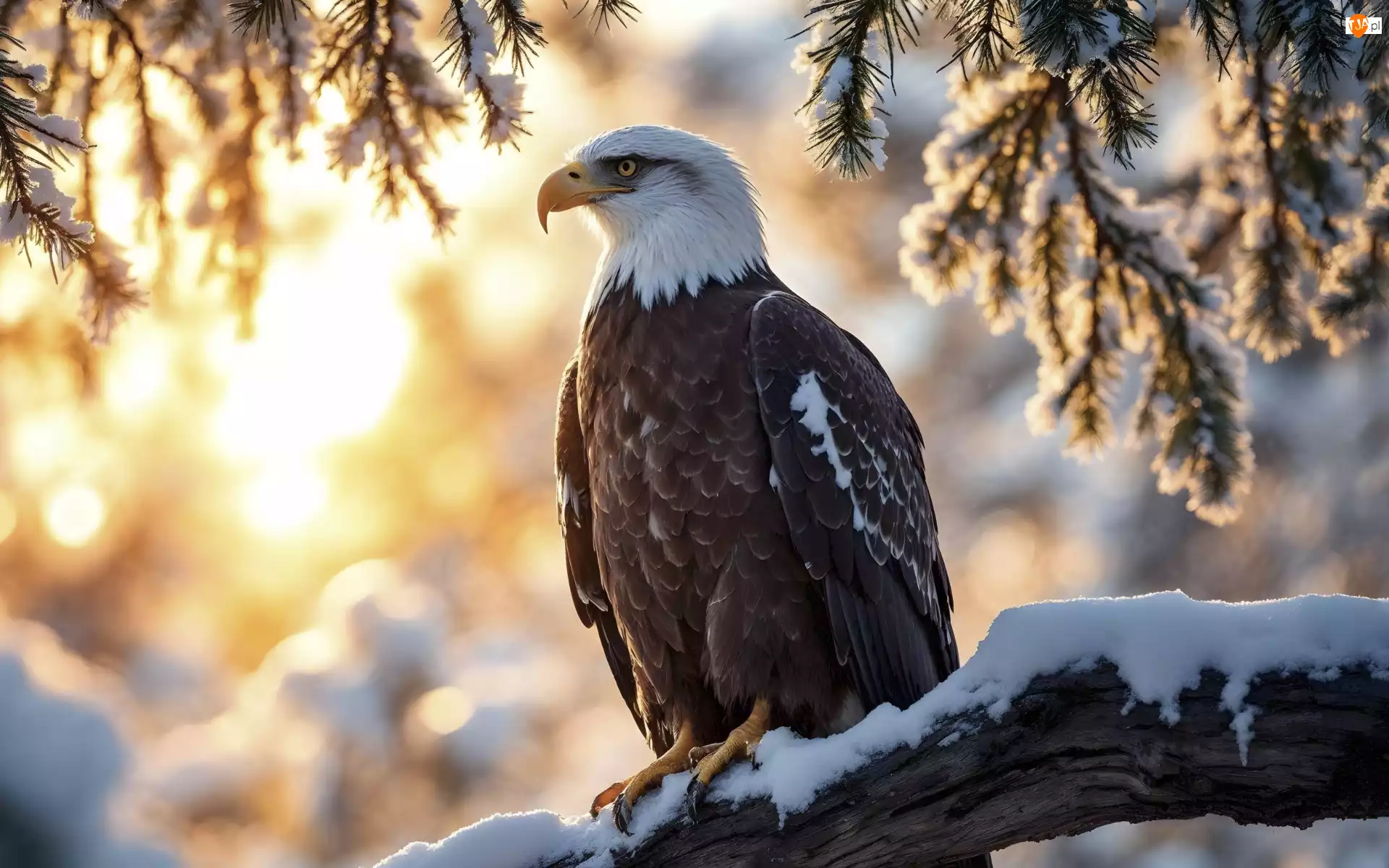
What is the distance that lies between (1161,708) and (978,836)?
1.70ft

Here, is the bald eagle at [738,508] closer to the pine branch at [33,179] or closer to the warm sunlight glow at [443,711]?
the pine branch at [33,179]

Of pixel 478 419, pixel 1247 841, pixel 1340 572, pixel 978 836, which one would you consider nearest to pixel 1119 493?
pixel 1340 572

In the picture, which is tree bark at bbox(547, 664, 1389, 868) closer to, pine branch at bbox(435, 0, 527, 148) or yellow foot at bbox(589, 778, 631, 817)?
yellow foot at bbox(589, 778, 631, 817)

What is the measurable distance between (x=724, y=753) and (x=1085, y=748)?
1.05 metres

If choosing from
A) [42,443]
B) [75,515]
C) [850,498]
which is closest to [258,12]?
[850,498]

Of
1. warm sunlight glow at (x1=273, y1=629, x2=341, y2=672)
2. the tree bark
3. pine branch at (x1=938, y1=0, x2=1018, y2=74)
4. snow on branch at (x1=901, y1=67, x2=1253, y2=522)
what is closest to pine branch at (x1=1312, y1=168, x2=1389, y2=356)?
snow on branch at (x1=901, y1=67, x2=1253, y2=522)

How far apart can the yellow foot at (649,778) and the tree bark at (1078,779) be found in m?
0.21

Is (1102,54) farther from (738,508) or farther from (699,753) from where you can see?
(699,753)

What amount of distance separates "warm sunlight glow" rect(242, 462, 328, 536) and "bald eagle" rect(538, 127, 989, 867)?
362 inches

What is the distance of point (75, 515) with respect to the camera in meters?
14.3

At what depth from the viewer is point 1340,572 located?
8758 mm

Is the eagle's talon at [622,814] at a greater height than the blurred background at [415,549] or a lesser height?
lesser

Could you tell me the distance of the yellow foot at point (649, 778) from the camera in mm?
3271

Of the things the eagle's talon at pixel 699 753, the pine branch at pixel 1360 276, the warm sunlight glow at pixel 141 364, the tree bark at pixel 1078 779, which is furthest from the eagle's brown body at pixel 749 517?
the warm sunlight glow at pixel 141 364
